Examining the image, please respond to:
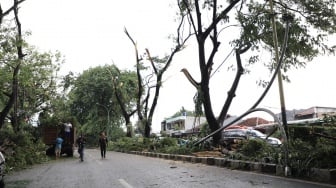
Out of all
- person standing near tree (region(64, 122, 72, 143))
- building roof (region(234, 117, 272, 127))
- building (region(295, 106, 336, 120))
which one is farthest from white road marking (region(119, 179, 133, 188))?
building roof (region(234, 117, 272, 127))

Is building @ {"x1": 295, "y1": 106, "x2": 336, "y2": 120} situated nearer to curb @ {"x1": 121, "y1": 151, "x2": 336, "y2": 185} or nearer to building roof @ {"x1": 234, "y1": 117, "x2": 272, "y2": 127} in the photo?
building roof @ {"x1": 234, "y1": 117, "x2": 272, "y2": 127}

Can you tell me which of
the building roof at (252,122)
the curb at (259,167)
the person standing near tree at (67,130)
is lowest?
the curb at (259,167)

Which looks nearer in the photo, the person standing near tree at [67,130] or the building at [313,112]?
the person standing near tree at [67,130]

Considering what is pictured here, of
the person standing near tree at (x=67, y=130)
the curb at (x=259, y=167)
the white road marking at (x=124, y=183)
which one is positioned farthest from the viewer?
the person standing near tree at (x=67, y=130)

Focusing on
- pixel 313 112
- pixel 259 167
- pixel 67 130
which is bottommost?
pixel 259 167

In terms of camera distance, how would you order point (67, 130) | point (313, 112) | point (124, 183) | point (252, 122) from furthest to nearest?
point (252, 122) < point (313, 112) < point (67, 130) < point (124, 183)

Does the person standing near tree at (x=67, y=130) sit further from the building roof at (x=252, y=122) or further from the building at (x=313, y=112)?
the building roof at (x=252, y=122)

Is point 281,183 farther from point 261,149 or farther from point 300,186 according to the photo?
point 261,149

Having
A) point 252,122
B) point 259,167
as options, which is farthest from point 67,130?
point 252,122

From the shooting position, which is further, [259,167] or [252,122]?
[252,122]

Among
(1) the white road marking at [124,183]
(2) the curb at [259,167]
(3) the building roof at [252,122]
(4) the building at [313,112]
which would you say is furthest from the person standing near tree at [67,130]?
(3) the building roof at [252,122]

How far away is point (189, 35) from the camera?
2927cm

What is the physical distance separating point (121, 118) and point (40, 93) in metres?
32.1

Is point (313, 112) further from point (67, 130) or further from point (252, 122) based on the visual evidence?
point (67, 130)
